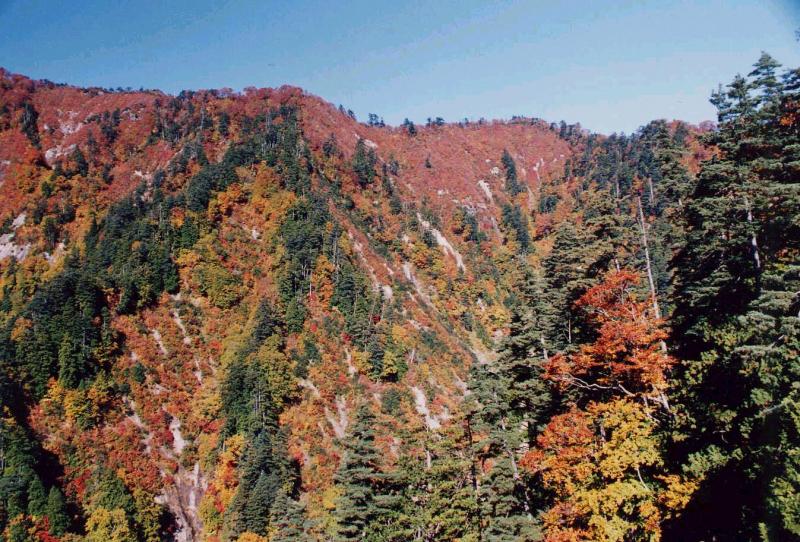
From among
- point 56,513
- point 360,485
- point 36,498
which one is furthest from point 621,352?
point 36,498

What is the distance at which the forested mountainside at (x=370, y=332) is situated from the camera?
17.5m

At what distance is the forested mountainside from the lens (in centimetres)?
1753

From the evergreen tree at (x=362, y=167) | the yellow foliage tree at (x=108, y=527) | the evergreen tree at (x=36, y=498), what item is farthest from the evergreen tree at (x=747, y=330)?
the evergreen tree at (x=362, y=167)

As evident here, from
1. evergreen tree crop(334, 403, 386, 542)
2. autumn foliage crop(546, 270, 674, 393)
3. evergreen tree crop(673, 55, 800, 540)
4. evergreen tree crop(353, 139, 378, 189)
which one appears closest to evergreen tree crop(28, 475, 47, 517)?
evergreen tree crop(334, 403, 386, 542)

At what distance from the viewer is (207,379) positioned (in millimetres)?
77875

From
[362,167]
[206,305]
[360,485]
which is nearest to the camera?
[360,485]

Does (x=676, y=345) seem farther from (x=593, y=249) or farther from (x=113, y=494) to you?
(x=113, y=494)

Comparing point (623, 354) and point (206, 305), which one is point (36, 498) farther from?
point (623, 354)

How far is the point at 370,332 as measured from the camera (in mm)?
81938

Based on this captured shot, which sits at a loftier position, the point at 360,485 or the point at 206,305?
the point at 206,305

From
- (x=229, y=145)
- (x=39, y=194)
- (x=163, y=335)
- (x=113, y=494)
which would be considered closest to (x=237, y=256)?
(x=163, y=335)

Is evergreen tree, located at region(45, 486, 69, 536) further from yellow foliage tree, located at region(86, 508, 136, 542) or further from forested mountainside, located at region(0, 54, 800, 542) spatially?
yellow foliage tree, located at region(86, 508, 136, 542)

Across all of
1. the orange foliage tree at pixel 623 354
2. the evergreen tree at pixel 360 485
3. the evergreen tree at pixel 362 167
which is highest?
the evergreen tree at pixel 362 167

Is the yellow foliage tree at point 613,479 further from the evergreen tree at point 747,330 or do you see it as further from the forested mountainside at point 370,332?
the evergreen tree at point 747,330
